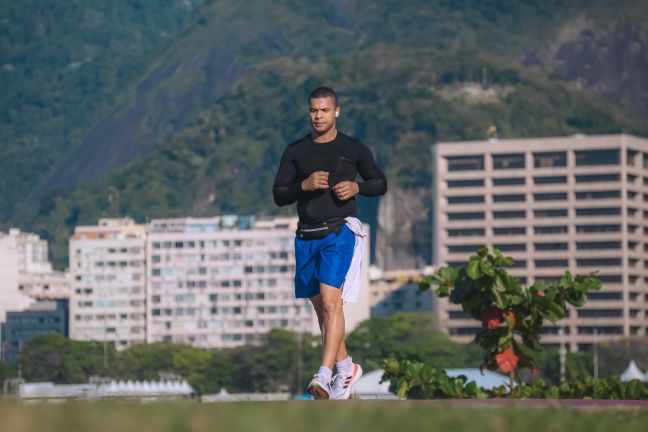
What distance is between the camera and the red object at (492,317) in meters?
27.3

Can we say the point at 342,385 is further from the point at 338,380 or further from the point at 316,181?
the point at 316,181

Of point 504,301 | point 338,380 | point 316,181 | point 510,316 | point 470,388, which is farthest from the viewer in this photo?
point 510,316

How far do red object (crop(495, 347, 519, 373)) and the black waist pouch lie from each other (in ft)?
31.3

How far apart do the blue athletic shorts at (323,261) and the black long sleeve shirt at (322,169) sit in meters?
0.22

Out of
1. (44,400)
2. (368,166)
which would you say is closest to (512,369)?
(368,166)

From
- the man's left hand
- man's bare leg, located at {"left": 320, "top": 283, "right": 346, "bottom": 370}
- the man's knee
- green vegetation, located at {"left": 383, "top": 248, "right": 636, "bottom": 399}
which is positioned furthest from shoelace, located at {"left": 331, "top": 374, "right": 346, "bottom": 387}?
green vegetation, located at {"left": 383, "top": 248, "right": 636, "bottom": 399}

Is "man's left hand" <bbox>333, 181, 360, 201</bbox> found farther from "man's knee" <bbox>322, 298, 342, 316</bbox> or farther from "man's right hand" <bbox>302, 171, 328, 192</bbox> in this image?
"man's knee" <bbox>322, 298, 342, 316</bbox>

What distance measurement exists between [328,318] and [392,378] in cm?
1019

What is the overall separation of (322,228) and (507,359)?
9.80 meters

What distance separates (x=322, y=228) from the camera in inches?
707

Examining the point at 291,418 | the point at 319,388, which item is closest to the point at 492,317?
the point at 319,388

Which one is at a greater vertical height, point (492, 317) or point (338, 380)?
point (492, 317)

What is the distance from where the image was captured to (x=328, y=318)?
17.6m

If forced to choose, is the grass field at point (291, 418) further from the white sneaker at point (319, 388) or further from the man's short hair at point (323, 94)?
the man's short hair at point (323, 94)
